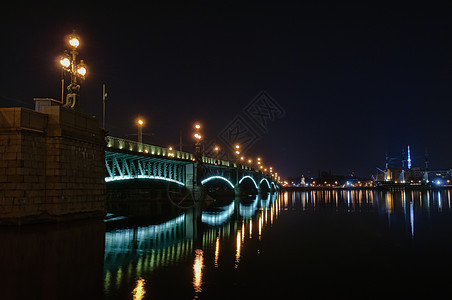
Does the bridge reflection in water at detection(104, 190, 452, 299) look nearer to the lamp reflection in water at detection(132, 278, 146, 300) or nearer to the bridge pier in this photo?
the lamp reflection in water at detection(132, 278, 146, 300)

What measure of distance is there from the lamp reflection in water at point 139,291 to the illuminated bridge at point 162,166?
2302cm

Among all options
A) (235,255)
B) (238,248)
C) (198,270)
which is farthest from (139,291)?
(238,248)

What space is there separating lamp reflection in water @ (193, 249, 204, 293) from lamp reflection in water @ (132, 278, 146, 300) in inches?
56.7

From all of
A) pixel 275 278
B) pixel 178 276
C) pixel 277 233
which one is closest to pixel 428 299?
pixel 275 278

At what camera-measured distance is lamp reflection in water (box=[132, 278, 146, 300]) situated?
9.84 m

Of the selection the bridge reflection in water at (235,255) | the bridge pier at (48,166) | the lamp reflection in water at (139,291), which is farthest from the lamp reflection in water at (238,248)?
the bridge pier at (48,166)

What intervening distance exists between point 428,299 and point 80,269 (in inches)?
410

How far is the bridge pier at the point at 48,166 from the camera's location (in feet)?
72.7

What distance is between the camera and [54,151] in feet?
79.9

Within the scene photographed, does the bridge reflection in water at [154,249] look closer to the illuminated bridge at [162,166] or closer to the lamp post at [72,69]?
the lamp post at [72,69]

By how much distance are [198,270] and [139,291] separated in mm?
3009

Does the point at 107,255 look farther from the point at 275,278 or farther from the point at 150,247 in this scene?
the point at 275,278

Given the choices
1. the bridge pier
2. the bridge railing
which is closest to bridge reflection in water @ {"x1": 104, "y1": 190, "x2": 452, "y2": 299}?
the bridge pier

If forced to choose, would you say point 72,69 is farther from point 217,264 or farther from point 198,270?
point 198,270
